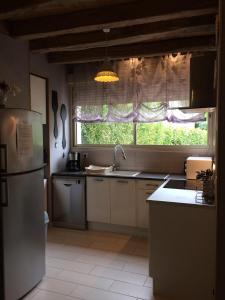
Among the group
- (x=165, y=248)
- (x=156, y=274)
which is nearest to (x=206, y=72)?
(x=165, y=248)

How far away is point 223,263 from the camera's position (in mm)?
1298

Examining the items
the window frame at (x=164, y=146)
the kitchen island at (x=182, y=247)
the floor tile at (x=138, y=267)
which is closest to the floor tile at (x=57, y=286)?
the floor tile at (x=138, y=267)

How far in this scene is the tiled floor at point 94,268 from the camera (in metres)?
2.59

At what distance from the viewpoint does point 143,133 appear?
4508mm

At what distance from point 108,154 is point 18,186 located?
7.87 feet

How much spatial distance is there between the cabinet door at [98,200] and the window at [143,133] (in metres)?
0.83

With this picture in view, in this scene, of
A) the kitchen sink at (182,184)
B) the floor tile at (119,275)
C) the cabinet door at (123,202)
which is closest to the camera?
the floor tile at (119,275)

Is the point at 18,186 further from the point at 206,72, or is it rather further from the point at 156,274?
the point at 206,72

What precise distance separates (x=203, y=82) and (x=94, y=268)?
2221 millimetres

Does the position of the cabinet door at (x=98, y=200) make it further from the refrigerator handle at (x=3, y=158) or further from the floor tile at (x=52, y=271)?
the refrigerator handle at (x=3, y=158)

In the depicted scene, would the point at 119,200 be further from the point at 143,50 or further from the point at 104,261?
the point at 143,50

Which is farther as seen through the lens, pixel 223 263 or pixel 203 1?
pixel 203 1

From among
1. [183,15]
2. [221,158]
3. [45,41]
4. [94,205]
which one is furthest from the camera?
[94,205]

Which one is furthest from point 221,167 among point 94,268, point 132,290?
point 94,268
